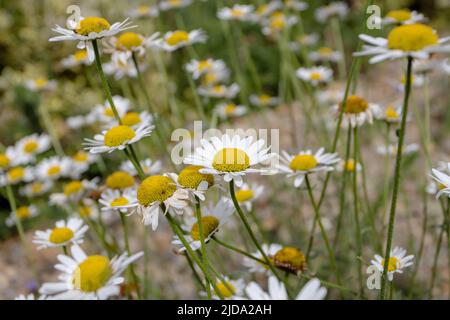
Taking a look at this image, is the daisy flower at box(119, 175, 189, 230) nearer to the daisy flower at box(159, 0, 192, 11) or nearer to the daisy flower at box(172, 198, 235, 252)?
the daisy flower at box(172, 198, 235, 252)

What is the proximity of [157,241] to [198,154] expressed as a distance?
1.56 metres

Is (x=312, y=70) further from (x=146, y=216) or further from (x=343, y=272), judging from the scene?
(x=146, y=216)

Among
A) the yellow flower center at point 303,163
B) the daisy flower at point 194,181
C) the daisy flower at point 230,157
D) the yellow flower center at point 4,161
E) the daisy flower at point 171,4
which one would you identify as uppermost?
the daisy flower at point 171,4

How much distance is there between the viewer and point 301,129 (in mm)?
3062

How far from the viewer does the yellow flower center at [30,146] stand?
1.82 metres

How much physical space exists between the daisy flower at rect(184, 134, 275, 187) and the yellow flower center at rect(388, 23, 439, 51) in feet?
0.78

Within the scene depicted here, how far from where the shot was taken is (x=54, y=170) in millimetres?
1774

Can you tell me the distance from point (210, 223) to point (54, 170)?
3.76ft

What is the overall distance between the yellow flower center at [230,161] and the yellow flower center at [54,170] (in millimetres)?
1163

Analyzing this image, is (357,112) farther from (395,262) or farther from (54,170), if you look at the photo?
(54,170)

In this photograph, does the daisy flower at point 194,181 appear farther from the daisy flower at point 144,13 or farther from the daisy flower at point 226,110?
the daisy flower at point 226,110

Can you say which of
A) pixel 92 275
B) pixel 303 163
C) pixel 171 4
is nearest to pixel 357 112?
pixel 303 163

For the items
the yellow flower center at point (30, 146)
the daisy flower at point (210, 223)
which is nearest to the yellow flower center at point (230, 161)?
the daisy flower at point (210, 223)

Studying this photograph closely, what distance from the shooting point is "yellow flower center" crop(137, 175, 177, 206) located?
28.8 inches
